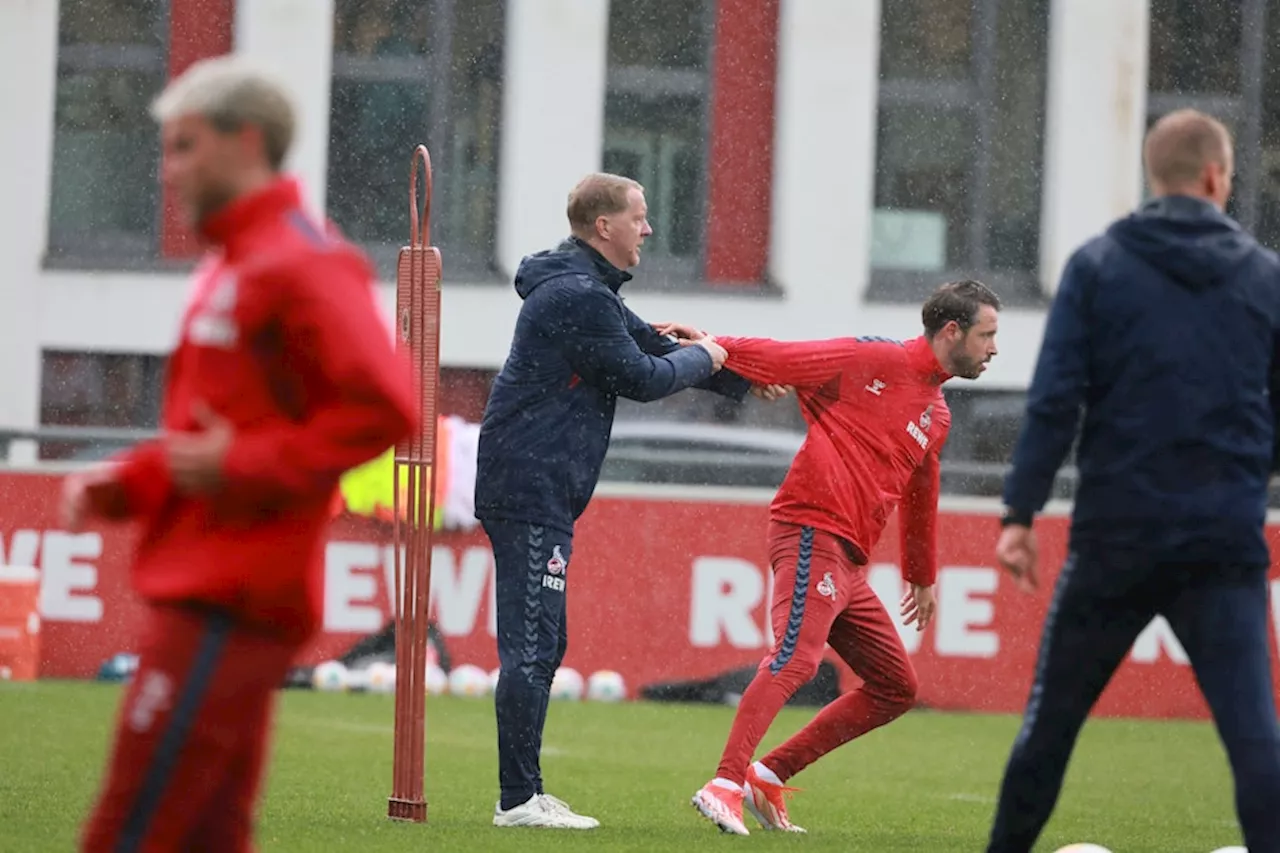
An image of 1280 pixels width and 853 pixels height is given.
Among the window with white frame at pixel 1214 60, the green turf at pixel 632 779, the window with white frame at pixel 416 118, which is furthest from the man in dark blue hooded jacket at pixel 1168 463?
the window with white frame at pixel 1214 60

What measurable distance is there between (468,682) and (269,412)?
11.0m

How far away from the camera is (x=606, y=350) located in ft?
24.6

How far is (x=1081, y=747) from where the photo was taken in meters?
13.0

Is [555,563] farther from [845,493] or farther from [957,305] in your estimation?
[957,305]

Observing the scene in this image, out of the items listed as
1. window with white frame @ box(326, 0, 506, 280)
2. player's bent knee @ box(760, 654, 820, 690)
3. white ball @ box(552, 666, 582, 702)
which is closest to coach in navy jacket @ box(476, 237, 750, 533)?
player's bent knee @ box(760, 654, 820, 690)

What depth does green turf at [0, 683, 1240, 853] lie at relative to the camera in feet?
24.7

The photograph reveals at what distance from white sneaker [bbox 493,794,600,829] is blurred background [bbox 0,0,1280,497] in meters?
14.4

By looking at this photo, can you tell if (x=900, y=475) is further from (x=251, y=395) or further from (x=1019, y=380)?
(x=1019, y=380)

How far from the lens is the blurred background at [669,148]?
22547mm

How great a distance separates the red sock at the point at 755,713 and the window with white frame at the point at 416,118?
15437mm

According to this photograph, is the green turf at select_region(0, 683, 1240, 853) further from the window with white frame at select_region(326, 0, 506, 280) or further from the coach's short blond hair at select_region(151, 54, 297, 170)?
the window with white frame at select_region(326, 0, 506, 280)

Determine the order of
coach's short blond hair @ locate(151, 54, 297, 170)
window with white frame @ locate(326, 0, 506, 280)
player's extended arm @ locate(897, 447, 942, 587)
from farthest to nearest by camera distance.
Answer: window with white frame @ locate(326, 0, 506, 280) < player's extended arm @ locate(897, 447, 942, 587) < coach's short blond hair @ locate(151, 54, 297, 170)

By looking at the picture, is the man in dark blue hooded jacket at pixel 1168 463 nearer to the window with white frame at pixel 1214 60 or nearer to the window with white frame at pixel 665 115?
the window with white frame at pixel 665 115

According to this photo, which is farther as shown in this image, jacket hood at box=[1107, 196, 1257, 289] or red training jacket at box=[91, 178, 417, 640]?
jacket hood at box=[1107, 196, 1257, 289]
